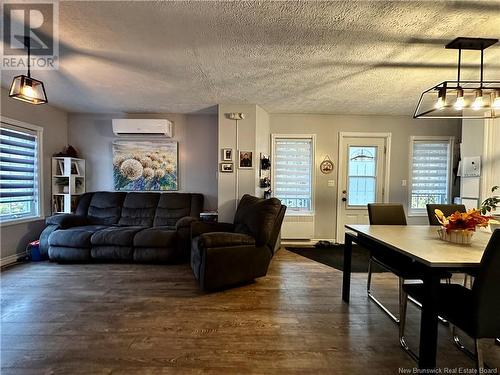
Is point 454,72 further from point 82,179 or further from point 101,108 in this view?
point 82,179

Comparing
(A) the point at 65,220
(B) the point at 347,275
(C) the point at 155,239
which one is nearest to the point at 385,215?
(B) the point at 347,275

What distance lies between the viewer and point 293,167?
484 cm

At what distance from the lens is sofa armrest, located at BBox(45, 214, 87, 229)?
12.4 feet

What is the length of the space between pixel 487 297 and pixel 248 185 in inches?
128

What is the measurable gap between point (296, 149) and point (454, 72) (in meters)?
2.50

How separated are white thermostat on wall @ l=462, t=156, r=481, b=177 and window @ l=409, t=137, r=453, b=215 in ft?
3.02

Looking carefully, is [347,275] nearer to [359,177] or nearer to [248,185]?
[248,185]

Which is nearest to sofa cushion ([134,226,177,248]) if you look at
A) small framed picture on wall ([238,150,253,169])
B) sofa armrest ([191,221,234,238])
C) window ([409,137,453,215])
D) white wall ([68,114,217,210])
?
sofa armrest ([191,221,234,238])

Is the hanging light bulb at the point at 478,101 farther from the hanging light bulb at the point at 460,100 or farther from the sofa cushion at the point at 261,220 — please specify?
the sofa cushion at the point at 261,220

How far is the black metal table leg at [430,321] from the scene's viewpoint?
139 cm

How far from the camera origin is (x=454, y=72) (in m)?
2.87

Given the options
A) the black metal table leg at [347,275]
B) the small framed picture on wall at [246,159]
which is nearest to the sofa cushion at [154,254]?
the small framed picture on wall at [246,159]

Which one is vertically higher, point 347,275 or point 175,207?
point 175,207

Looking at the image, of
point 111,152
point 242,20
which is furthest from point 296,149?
point 111,152
